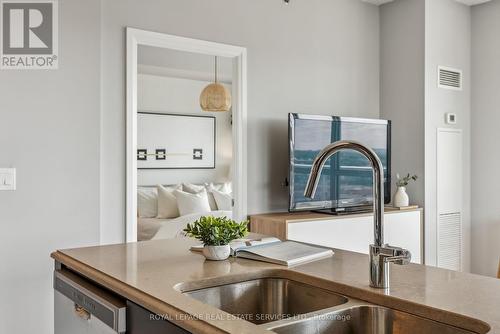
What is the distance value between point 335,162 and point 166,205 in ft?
7.96

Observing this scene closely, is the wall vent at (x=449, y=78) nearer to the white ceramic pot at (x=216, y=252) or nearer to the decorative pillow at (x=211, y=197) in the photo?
the decorative pillow at (x=211, y=197)

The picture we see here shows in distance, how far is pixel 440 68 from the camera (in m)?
4.52

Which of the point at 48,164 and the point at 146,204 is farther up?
the point at 48,164

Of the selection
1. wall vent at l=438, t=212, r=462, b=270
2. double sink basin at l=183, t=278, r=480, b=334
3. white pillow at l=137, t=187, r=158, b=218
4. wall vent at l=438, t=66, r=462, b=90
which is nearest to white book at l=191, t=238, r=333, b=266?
double sink basin at l=183, t=278, r=480, b=334

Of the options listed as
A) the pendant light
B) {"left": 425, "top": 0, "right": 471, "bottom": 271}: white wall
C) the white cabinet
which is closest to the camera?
the white cabinet

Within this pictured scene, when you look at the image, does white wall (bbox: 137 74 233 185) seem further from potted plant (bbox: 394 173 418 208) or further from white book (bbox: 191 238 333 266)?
white book (bbox: 191 238 333 266)

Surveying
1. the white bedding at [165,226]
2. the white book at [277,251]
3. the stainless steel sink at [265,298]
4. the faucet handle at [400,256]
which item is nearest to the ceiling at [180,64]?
the white bedding at [165,226]

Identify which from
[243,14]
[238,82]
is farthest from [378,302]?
[243,14]

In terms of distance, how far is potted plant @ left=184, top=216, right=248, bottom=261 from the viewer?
1.68 meters

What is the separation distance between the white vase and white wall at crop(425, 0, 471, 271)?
0.75 ft

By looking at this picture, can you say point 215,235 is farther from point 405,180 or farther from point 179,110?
point 179,110

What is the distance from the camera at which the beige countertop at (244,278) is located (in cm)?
110

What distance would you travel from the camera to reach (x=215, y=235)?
1.68 metres

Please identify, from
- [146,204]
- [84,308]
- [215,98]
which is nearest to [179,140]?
[146,204]
